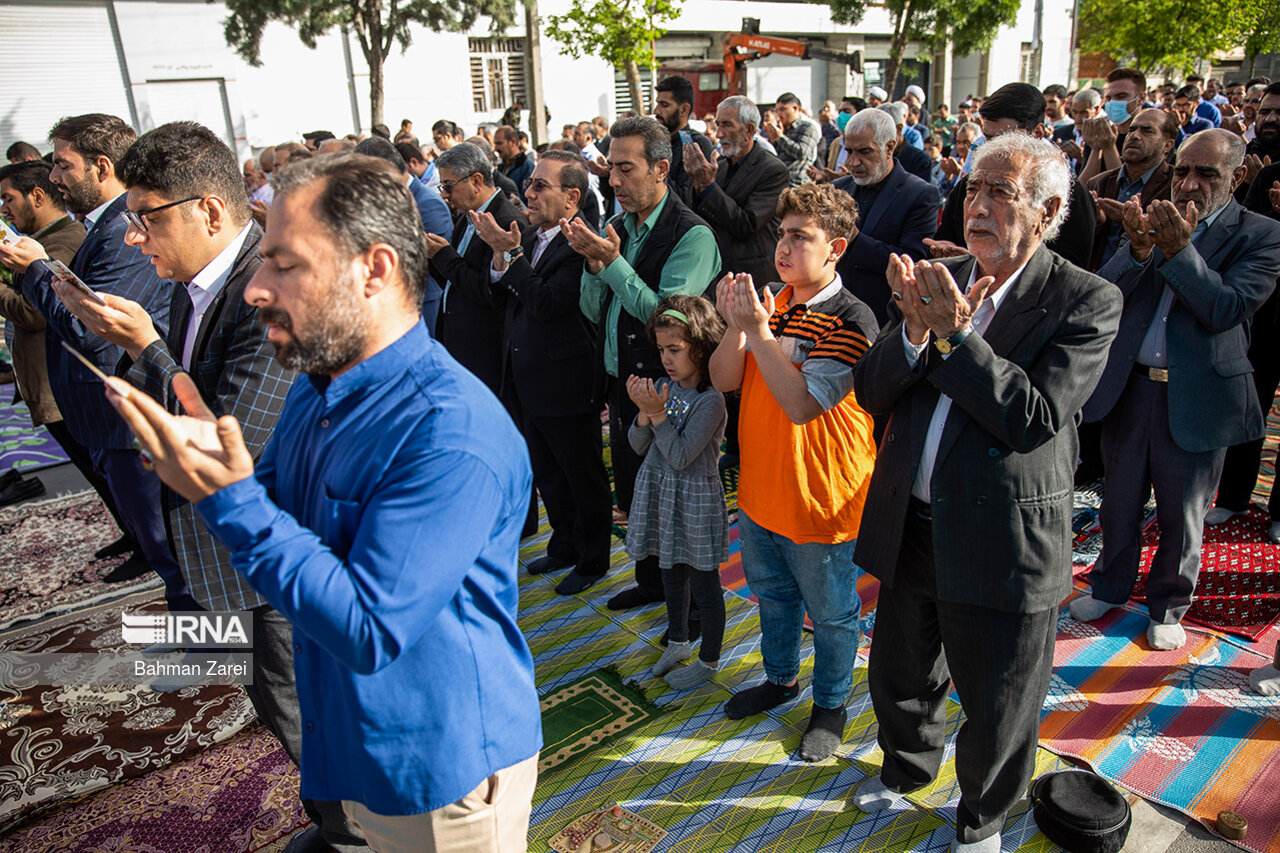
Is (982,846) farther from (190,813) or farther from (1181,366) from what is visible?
(190,813)

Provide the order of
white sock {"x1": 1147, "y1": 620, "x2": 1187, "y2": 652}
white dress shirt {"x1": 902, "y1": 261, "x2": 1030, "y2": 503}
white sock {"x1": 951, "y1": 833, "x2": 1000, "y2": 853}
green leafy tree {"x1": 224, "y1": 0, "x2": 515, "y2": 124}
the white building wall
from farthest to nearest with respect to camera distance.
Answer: green leafy tree {"x1": 224, "y1": 0, "x2": 515, "y2": 124} < the white building wall < white sock {"x1": 1147, "y1": 620, "x2": 1187, "y2": 652} < white sock {"x1": 951, "y1": 833, "x2": 1000, "y2": 853} < white dress shirt {"x1": 902, "y1": 261, "x2": 1030, "y2": 503}

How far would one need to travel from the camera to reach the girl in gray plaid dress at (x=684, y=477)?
11.1 feet

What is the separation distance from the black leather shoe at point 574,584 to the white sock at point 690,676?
0.94 m

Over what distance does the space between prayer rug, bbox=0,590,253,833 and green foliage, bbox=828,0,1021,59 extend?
2639 cm

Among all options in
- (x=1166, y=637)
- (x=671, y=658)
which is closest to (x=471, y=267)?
(x=671, y=658)

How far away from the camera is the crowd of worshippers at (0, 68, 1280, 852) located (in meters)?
1.56

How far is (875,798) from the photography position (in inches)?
111

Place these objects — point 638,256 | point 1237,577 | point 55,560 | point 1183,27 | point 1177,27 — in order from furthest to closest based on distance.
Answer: point 1183,27 → point 1177,27 → point 55,560 → point 1237,577 → point 638,256

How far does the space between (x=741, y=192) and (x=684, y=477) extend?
105 inches

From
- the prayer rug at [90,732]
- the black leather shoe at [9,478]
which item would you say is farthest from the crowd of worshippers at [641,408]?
the black leather shoe at [9,478]

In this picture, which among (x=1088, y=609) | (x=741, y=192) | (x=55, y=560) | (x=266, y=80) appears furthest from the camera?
(x=266, y=80)

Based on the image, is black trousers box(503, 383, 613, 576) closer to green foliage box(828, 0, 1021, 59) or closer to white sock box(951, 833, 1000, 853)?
white sock box(951, 833, 1000, 853)

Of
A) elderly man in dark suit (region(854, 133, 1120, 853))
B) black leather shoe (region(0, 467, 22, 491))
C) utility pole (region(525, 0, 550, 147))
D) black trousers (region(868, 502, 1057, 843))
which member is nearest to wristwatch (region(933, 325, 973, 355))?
elderly man in dark suit (region(854, 133, 1120, 853))

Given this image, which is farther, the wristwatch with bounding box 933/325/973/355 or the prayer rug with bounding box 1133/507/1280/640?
the prayer rug with bounding box 1133/507/1280/640
